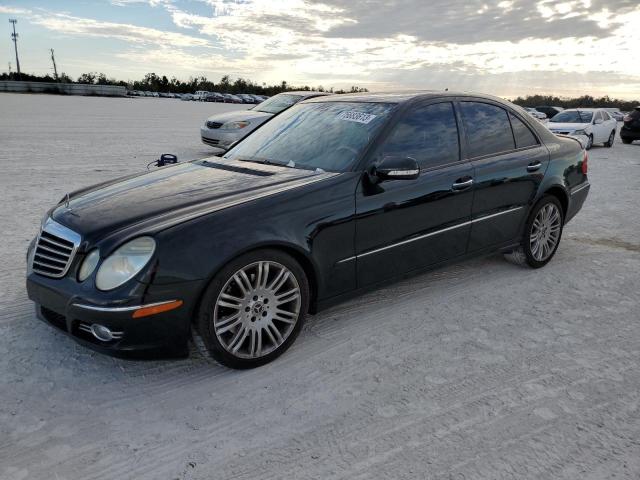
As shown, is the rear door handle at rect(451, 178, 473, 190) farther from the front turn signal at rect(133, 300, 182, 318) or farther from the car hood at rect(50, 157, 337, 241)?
the front turn signal at rect(133, 300, 182, 318)

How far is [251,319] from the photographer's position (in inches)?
123

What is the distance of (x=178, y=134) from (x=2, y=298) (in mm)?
13442

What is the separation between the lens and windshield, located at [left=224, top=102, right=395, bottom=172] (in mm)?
3710

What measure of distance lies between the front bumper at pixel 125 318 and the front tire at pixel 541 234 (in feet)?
10.7

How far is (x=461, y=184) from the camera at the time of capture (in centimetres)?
408

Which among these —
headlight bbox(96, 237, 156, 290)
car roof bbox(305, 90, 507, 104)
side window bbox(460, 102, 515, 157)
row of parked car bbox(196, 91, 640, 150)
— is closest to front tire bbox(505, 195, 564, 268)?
side window bbox(460, 102, 515, 157)

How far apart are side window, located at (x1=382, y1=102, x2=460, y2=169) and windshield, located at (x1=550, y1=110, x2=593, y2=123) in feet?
49.3

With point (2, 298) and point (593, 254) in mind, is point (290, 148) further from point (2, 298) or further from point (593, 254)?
point (593, 254)

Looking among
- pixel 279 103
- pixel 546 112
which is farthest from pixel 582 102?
pixel 279 103

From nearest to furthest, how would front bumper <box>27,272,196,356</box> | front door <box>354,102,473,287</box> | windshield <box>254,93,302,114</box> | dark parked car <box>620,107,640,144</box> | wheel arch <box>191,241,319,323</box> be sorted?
1. front bumper <box>27,272,196,356</box>
2. wheel arch <box>191,241,319,323</box>
3. front door <box>354,102,473,287</box>
4. windshield <box>254,93,302,114</box>
5. dark parked car <box>620,107,640,144</box>

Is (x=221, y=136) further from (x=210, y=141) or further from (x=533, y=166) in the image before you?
(x=533, y=166)

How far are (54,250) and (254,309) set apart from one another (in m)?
1.18

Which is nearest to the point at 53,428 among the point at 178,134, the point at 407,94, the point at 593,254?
the point at 407,94

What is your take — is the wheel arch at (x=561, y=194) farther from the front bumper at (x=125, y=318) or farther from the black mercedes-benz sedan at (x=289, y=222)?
the front bumper at (x=125, y=318)
